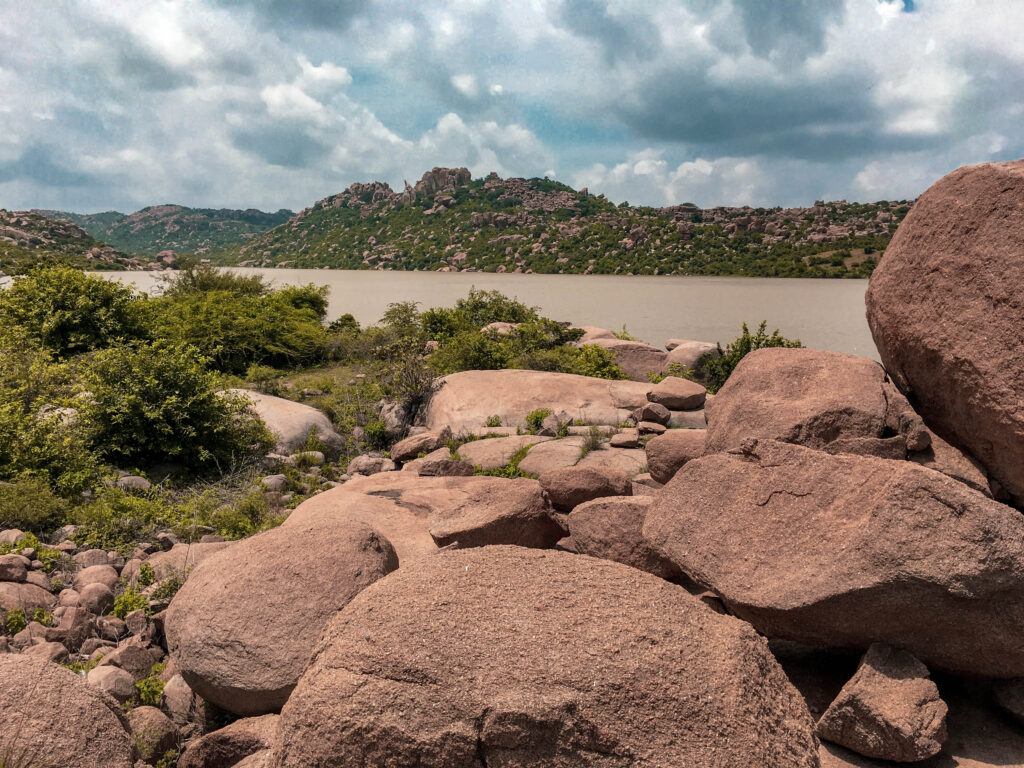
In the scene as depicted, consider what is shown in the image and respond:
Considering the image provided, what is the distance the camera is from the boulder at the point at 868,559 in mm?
3223

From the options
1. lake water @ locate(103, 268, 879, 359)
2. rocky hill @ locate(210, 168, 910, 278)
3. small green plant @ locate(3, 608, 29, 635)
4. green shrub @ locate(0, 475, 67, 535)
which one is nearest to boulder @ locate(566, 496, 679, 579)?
small green plant @ locate(3, 608, 29, 635)

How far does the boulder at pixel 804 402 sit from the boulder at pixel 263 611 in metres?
3.05

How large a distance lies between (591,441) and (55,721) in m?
6.64

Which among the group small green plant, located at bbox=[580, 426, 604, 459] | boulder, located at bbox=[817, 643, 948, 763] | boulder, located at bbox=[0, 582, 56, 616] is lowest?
boulder, located at bbox=[0, 582, 56, 616]

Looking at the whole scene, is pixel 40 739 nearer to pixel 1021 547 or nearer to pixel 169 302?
pixel 1021 547

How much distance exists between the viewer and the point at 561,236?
7294 cm

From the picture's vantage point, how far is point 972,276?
4.30m

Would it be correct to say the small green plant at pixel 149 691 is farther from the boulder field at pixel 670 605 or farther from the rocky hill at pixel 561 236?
the rocky hill at pixel 561 236

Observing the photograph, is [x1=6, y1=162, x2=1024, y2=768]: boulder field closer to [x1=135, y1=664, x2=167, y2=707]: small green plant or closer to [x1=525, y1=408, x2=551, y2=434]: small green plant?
[x1=135, y1=664, x2=167, y2=707]: small green plant

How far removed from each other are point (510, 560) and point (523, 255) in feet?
224

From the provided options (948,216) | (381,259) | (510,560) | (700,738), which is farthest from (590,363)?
(381,259)

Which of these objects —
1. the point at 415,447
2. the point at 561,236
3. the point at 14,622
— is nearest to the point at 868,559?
the point at 14,622

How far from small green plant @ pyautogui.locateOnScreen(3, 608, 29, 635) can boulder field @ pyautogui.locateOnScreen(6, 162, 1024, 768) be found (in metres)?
0.02

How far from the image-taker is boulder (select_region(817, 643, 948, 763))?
9.93 feet
